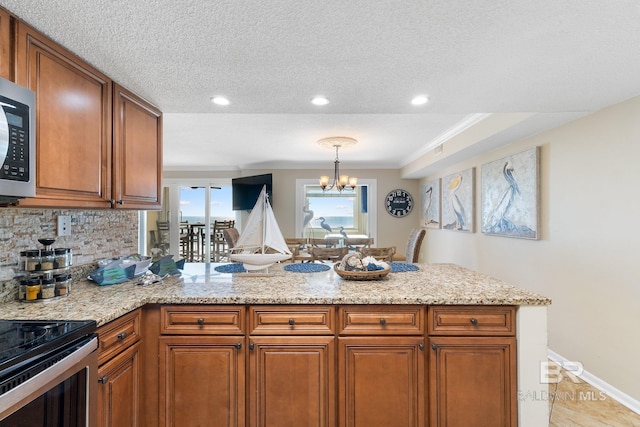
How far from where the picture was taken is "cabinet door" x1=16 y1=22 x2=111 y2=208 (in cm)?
128

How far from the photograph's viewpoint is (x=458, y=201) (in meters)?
4.42

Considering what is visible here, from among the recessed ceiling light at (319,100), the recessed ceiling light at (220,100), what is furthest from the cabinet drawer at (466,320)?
the recessed ceiling light at (220,100)

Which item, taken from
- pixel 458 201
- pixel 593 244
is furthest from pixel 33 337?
pixel 458 201

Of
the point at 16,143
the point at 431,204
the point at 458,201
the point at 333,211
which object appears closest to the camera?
the point at 16,143

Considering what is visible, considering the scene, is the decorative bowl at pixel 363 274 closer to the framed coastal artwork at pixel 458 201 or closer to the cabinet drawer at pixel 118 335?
the cabinet drawer at pixel 118 335

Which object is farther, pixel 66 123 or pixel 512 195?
pixel 512 195

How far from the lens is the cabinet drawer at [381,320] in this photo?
5.34 ft

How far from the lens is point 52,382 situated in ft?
3.33

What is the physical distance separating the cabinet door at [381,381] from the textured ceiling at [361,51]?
1463mm

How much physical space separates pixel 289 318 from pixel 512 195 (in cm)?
277

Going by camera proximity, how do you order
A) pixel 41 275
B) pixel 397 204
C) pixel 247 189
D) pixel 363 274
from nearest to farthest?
1. pixel 41 275
2. pixel 363 274
3. pixel 247 189
4. pixel 397 204

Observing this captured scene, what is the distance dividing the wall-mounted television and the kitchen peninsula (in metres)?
4.40

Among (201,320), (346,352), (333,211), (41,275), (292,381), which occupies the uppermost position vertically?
(333,211)

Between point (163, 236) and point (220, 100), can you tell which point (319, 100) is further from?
point (163, 236)
